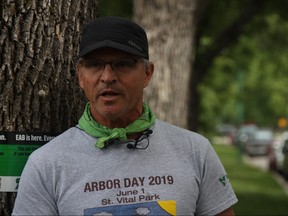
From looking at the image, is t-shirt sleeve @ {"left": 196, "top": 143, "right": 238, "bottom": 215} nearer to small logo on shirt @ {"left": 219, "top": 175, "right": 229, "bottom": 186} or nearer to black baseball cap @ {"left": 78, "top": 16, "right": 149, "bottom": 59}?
small logo on shirt @ {"left": 219, "top": 175, "right": 229, "bottom": 186}

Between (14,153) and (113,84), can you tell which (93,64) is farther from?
(14,153)

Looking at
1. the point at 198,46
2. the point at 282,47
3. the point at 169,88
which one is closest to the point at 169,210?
the point at 169,88

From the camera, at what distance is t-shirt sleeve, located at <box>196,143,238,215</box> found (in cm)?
319

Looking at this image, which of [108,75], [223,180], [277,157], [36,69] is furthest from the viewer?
[277,157]

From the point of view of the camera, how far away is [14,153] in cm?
356

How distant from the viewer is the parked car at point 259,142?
157 ft

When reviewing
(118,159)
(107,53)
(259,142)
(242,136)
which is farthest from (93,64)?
(242,136)

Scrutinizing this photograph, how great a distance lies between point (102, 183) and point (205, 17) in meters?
16.7

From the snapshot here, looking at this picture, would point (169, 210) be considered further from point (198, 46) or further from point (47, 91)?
→ point (198, 46)

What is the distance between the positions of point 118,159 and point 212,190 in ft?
1.30

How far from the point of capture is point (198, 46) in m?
18.3

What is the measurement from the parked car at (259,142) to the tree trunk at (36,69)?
4376 centimetres

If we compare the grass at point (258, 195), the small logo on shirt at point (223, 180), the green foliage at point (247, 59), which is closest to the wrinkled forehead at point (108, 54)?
the small logo on shirt at point (223, 180)

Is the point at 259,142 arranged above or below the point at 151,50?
below
